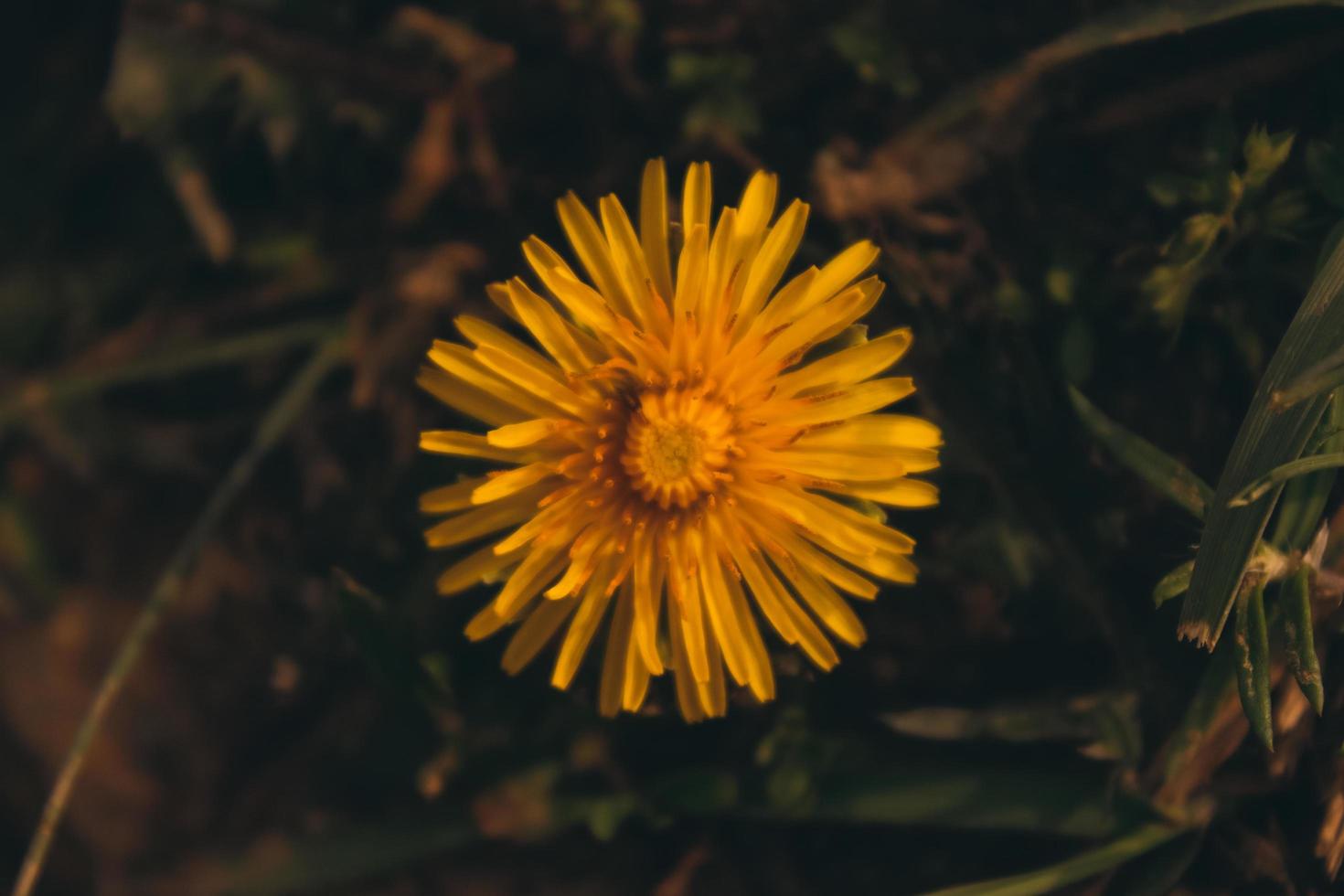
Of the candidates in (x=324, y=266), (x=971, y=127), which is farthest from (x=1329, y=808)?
(x=324, y=266)

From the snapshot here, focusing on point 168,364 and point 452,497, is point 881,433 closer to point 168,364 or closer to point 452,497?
point 452,497

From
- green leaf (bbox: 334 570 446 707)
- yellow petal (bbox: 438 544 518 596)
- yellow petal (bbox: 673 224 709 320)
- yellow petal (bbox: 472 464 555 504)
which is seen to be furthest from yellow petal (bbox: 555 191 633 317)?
green leaf (bbox: 334 570 446 707)

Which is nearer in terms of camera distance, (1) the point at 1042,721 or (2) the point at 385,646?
(1) the point at 1042,721

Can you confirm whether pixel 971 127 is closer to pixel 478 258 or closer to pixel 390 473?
pixel 478 258

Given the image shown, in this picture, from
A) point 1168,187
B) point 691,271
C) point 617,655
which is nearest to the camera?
point 691,271

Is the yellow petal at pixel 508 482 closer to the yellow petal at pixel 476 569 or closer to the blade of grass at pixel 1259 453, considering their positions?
the yellow petal at pixel 476 569

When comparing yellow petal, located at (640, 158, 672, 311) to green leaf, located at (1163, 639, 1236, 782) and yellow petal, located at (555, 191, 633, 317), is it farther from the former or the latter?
green leaf, located at (1163, 639, 1236, 782)

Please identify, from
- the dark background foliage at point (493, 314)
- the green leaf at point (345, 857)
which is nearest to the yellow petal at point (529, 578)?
the dark background foliage at point (493, 314)

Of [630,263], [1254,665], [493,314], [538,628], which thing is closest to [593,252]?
[630,263]
